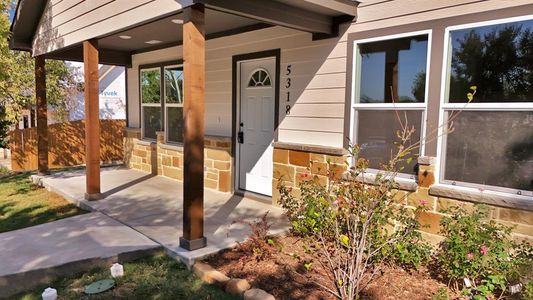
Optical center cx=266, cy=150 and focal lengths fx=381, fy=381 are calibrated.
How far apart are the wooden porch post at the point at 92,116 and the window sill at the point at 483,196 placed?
4817mm

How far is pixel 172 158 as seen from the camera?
777 cm

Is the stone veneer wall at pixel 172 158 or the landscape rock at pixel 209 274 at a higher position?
the stone veneer wall at pixel 172 158

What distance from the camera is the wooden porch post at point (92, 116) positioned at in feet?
19.1

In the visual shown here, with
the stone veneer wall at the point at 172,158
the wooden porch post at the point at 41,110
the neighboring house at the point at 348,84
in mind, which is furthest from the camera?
the wooden porch post at the point at 41,110

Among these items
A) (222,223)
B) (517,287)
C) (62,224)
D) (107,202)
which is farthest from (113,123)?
(517,287)

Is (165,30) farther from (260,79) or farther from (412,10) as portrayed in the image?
(412,10)

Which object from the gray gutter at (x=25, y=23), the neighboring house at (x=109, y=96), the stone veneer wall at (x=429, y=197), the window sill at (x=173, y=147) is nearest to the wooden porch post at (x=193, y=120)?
the stone veneer wall at (x=429, y=197)

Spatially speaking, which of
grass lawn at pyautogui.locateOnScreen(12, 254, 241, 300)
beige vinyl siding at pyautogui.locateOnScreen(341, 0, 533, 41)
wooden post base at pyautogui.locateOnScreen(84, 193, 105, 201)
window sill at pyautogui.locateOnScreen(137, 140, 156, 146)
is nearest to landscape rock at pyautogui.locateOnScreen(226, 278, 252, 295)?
grass lawn at pyautogui.locateOnScreen(12, 254, 241, 300)

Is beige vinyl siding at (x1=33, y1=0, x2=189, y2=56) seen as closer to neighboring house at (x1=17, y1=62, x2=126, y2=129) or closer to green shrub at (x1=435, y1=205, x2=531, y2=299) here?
green shrub at (x1=435, y1=205, x2=531, y2=299)

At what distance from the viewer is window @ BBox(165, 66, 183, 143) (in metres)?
7.80

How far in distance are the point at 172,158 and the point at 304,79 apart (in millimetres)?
3731

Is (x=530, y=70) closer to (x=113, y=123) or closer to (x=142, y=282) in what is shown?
(x=142, y=282)

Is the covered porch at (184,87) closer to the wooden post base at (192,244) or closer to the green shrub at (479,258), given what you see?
the wooden post base at (192,244)

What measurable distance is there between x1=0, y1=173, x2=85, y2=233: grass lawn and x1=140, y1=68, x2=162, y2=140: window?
257 centimetres
